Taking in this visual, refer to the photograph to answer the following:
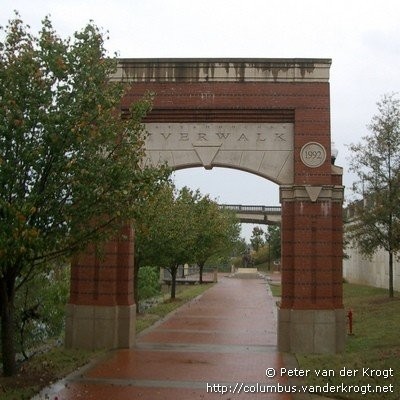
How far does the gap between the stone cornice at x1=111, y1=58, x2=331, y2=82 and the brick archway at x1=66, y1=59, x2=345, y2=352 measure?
3 centimetres

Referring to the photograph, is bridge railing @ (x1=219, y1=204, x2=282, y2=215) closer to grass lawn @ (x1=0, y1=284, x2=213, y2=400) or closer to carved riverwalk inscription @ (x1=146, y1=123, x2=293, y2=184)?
carved riverwalk inscription @ (x1=146, y1=123, x2=293, y2=184)

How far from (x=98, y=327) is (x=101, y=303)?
575mm

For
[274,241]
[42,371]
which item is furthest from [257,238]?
[42,371]

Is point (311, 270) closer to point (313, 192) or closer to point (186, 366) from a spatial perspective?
point (313, 192)

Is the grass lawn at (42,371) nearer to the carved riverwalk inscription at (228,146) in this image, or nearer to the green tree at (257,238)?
the carved riverwalk inscription at (228,146)

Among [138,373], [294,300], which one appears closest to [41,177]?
[138,373]

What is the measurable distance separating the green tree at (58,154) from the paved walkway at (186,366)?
1.82 m

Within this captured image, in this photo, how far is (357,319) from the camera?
21062 millimetres

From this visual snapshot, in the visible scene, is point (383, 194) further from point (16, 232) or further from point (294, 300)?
point (16, 232)

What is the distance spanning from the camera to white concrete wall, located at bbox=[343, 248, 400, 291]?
3281cm

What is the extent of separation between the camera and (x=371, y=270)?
38.0m

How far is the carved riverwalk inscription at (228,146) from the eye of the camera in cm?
1466

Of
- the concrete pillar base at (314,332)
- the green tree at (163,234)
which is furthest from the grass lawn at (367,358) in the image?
the green tree at (163,234)

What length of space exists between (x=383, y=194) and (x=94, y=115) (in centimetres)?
1704
